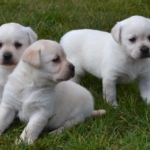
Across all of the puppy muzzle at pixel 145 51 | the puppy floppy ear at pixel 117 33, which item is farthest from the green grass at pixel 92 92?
the puppy floppy ear at pixel 117 33

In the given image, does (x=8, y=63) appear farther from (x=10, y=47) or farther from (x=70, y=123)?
(x=70, y=123)

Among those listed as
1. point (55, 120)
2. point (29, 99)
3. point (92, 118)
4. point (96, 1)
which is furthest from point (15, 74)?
point (96, 1)

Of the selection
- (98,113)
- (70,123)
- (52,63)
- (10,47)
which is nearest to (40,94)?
(52,63)

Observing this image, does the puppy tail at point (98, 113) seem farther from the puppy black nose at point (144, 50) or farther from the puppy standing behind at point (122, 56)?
the puppy black nose at point (144, 50)

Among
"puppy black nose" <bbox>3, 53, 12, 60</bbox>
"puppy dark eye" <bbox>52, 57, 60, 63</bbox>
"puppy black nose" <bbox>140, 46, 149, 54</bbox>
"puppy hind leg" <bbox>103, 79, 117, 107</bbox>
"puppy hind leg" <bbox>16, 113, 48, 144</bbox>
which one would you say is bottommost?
"puppy hind leg" <bbox>103, 79, 117, 107</bbox>

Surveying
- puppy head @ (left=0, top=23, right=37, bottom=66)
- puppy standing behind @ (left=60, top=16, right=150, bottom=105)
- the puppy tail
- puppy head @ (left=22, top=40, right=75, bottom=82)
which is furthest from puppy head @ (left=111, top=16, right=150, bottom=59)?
puppy head @ (left=22, top=40, right=75, bottom=82)

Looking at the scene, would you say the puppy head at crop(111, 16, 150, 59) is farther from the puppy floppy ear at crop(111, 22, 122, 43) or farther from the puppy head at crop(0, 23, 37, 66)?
the puppy head at crop(0, 23, 37, 66)

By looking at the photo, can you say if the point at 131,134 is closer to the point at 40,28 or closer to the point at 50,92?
the point at 50,92
